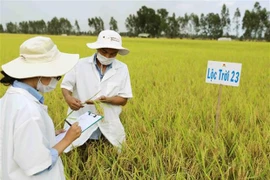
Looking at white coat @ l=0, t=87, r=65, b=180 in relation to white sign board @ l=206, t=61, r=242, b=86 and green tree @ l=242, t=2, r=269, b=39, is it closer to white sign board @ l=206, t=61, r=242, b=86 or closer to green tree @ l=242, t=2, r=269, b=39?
white sign board @ l=206, t=61, r=242, b=86

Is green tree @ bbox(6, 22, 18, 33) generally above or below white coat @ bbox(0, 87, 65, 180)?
Answer: below

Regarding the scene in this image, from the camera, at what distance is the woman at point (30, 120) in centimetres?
114

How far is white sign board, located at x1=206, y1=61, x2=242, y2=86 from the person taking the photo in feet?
7.99

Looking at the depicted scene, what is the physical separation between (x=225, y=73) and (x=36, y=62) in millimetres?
1643

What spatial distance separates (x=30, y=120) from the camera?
3.72ft

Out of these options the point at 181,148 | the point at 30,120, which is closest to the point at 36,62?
the point at 30,120

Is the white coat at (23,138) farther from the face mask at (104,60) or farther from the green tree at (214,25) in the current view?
the green tree at (214,25)

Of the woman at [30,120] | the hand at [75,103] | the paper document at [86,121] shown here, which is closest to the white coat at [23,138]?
the woman at [30,120]

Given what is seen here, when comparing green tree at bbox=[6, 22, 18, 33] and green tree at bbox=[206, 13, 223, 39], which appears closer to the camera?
green tree at bbox=[206, 13, 223, 39]

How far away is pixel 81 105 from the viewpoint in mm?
2105

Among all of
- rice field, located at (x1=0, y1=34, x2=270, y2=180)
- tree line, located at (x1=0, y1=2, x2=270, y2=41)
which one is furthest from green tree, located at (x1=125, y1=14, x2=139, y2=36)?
rice field, located at (x1=0, y1=34, x2=270, y2=180)

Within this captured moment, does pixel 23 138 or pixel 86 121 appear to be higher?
pixel 23 138

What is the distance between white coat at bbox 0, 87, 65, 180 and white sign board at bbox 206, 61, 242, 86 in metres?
1.65

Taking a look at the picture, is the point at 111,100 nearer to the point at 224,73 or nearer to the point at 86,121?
the point at 86,121
